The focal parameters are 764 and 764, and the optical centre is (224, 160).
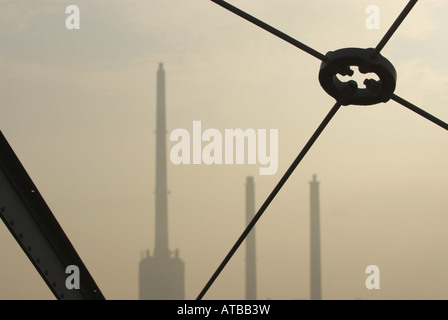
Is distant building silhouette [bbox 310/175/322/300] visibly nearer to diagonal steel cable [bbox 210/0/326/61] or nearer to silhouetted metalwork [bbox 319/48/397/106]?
silhouetted metalwork [bbox 319/48/397/106]

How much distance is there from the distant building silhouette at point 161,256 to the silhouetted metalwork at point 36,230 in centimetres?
4606

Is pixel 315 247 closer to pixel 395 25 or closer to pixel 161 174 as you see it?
pixel 161 174

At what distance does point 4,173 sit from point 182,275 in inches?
2092

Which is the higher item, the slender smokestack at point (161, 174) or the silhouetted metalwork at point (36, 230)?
the slender smokestack at point (161, 174)

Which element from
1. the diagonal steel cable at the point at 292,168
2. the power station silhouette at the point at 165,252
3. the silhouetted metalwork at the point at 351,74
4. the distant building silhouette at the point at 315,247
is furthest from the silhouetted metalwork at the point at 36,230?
the distant building silhouette at the point at 315,247

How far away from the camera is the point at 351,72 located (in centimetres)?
714

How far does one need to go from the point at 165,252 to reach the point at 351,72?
51038 mm

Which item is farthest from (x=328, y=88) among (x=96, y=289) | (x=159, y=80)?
(x=159, y=80)

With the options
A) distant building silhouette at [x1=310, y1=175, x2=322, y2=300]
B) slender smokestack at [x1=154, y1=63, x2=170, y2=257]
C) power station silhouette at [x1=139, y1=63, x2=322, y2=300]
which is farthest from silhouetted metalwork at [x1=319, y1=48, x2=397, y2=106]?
slender smokestack at [x1=154, y1=63, x2=170, y2=257]

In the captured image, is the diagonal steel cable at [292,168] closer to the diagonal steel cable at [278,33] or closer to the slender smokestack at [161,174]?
the diagonal steel cable at [278,33]

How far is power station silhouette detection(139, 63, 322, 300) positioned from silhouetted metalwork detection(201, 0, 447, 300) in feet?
130

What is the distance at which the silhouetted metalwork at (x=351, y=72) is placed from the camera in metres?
6.95

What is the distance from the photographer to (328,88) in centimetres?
733
